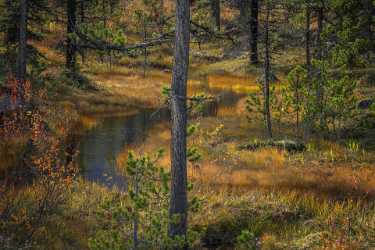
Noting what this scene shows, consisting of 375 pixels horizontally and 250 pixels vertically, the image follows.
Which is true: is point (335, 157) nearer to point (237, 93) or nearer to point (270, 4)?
point (270, 4)

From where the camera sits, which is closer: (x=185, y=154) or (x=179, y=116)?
(x=179, y=116)

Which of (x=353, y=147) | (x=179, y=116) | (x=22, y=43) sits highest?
(x=22, y=43)

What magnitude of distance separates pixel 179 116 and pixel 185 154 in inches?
30.7

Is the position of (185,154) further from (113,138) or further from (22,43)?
(113,138)

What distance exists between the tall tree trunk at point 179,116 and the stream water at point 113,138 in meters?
3.47

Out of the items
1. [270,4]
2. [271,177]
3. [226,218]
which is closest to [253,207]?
[226,218]

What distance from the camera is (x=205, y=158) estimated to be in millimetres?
19547

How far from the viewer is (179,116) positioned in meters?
9.55

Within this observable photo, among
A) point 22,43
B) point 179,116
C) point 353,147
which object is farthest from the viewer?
point 22,43

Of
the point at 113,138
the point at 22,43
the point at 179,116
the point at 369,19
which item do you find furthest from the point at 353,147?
the point at 22,43

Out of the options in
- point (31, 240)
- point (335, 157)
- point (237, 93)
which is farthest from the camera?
point (237, 93)

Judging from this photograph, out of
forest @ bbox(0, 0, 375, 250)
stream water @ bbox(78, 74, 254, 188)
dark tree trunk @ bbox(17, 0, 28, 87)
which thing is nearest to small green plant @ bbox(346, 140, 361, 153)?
forest @ bbox(0, 0, 375, 250)

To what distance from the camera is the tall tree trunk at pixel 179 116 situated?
939 cm

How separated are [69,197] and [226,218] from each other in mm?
4237
